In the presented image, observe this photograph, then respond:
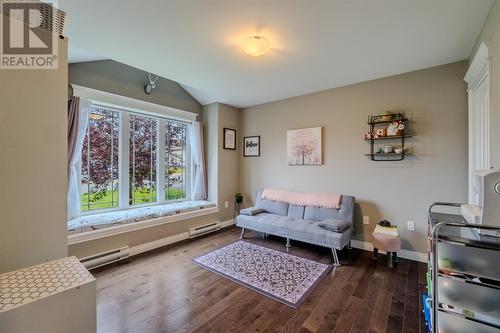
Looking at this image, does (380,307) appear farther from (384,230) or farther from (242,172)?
(242,172)

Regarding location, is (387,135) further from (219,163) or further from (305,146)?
(219,163)

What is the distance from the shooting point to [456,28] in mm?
1941

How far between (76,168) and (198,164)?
6.28 feet

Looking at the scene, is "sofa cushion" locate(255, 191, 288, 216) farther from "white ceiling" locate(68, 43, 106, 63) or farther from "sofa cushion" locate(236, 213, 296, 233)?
→ "white ceiling" locate(68, 43, 106, 63)

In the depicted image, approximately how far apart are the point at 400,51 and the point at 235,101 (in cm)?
269

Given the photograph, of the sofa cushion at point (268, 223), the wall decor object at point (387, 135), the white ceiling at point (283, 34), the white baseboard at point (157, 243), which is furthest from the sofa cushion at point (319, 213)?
the white baseboard at point (157, 243)

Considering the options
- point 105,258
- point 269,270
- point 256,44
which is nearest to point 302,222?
point 269,270

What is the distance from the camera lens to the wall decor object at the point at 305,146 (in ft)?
11.8

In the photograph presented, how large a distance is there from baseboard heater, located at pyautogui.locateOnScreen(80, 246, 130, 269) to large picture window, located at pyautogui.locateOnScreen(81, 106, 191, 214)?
2.48ft

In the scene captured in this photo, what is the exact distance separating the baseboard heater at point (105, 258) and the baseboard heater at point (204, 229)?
3.38 ft

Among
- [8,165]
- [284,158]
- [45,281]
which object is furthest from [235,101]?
[45,281]

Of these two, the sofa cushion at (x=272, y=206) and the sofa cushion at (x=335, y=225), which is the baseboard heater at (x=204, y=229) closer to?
the sofa cushion at (x=272, y=206)

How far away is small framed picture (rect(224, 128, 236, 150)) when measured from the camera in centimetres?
441

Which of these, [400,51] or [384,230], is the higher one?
[400,51]
